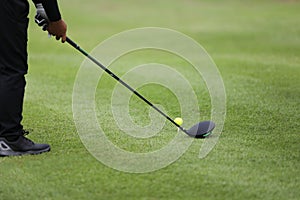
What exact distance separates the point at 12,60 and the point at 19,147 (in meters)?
0.62

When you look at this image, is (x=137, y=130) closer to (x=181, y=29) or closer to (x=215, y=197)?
(x=215, y=197)

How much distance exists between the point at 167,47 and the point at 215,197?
8143mm

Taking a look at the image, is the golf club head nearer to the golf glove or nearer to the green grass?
the green grass

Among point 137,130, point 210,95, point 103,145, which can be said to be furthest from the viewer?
point 210,95

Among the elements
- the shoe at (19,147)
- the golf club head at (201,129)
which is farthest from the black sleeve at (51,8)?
the golf club head at (201,129)

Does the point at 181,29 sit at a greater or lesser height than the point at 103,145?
lesser

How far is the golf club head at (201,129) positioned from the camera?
5148mm

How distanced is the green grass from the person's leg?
0.14 metres

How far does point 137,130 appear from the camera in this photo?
5.42 metres

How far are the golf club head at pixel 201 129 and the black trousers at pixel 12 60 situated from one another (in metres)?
1.38

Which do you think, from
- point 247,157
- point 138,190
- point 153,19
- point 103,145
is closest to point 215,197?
point 138,190

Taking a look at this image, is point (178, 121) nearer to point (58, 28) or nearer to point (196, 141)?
point (196, 141)

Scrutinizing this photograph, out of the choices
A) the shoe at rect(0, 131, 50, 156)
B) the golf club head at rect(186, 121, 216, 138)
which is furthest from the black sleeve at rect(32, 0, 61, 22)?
the golf club head at rect(186, 121, 216, 138)

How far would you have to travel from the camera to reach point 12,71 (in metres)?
4.61
